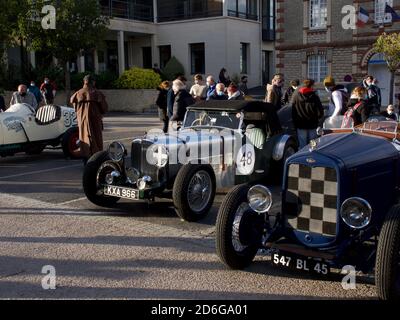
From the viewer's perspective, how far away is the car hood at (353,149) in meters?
4.78

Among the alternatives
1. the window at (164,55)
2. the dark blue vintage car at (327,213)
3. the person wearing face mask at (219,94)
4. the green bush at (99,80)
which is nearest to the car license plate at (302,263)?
the dark blue vintage car at (327,213)

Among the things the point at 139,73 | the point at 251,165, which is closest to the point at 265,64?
the point at 139,73

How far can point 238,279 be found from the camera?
16.3ft

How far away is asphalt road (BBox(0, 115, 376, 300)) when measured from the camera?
469cm

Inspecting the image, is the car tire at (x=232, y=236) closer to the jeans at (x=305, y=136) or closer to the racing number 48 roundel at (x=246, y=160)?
the racing number 48 roundel at (x=246, y=160)

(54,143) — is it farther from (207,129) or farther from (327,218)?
(327,218)

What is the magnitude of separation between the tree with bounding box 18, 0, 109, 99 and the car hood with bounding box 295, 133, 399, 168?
20.7m

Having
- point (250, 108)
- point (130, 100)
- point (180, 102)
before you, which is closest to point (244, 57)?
point (130, 100)

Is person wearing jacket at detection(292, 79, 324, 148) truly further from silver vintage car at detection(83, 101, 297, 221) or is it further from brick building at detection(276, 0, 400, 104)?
brick building at detection(276, 0, 400, 104)

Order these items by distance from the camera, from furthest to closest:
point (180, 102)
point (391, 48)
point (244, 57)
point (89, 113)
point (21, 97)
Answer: point (244, 57), point (391, 48), point (21, 97), point (180, 102), point (89, 113)

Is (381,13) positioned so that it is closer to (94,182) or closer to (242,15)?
(242,15)

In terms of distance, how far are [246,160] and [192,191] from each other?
1.49 meters

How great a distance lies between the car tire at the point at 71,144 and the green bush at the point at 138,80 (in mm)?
15567

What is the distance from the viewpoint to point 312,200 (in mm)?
4848
